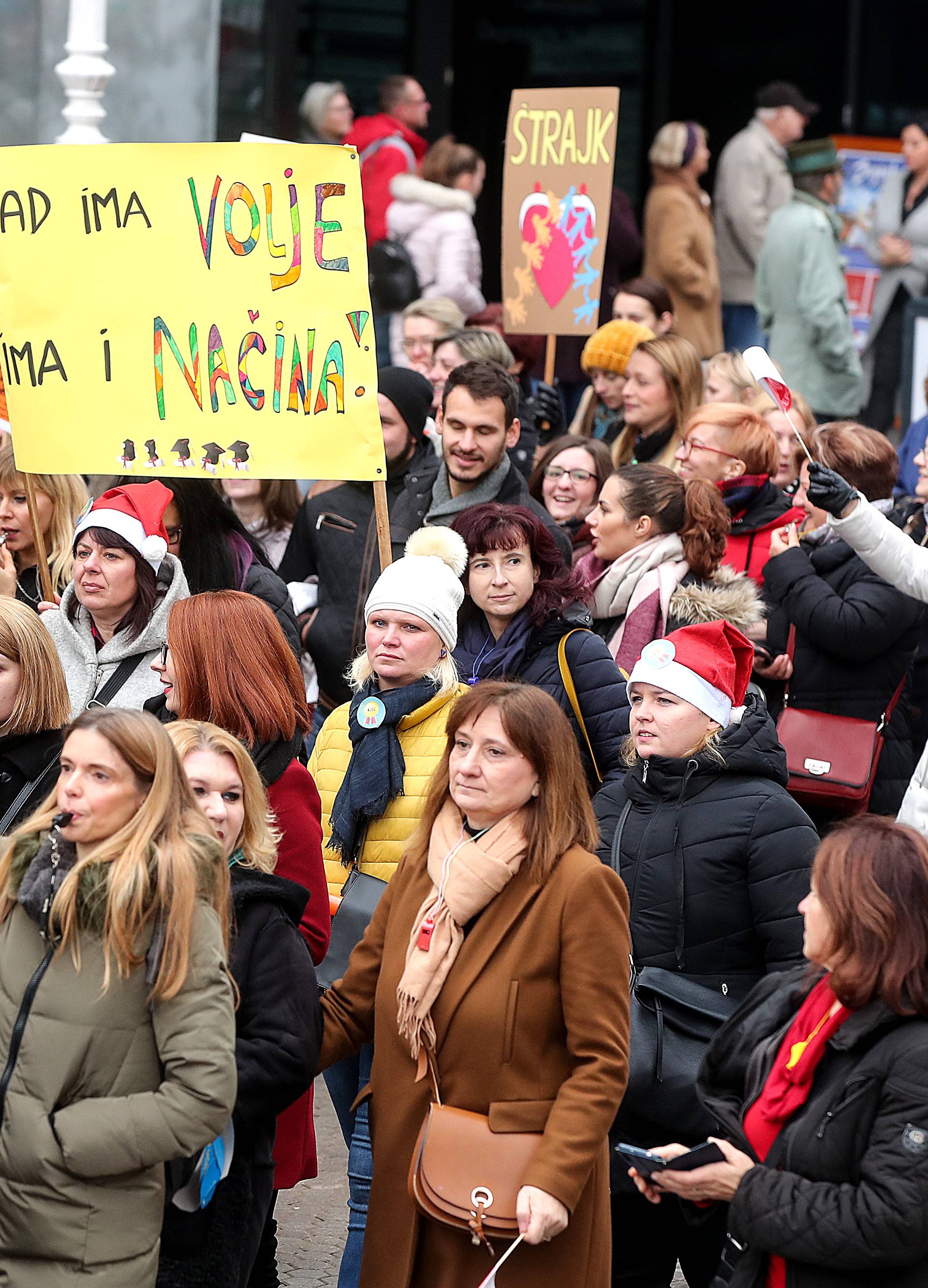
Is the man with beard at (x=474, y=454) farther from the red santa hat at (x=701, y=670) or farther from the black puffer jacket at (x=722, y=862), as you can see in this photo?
the black puffer jacket at (x=722, y=862)

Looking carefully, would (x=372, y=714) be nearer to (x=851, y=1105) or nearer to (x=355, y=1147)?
(x=355, y=1147)

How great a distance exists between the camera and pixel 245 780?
371 centimetres

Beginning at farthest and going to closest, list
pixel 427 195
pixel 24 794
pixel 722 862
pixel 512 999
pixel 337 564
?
pixel 427 195
pixel 337 564
pixel 24 794
pixel 722 862
pixel 512 999

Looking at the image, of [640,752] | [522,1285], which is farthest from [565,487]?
[522,1285]

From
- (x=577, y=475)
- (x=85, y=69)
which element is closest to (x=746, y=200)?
(x=85, y=69)

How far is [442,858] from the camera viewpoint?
3.68 m

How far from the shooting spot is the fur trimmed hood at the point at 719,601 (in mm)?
5836

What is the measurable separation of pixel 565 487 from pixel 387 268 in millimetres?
4475

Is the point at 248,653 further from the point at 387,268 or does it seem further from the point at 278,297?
the point at 387,268

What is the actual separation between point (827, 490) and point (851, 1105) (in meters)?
2.32

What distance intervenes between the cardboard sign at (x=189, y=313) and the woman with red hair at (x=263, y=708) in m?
1.30

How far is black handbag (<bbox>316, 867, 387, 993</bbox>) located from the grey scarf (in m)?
1.97

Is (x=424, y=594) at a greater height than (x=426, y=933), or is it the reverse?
(x=424, y=594)

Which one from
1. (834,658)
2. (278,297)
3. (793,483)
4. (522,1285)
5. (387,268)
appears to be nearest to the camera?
(522,1285)
